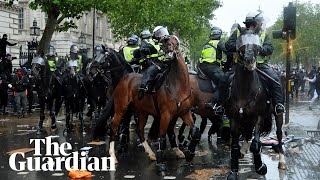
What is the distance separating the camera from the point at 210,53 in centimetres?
1268

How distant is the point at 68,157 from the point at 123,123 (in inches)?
80.2

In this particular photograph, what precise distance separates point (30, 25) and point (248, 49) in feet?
163

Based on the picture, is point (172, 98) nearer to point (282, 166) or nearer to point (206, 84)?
point (206, 84)

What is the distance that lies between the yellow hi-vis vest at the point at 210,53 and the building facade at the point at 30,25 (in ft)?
62.9

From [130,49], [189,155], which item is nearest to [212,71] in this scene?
[189,155]

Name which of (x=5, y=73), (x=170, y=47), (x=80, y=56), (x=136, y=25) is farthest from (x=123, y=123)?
(x=136, y=25)

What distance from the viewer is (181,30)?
52.8 meters

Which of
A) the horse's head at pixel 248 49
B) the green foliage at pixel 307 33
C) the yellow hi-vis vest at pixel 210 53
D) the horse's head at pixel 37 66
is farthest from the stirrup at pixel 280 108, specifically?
the green foliage at pixel 307 33

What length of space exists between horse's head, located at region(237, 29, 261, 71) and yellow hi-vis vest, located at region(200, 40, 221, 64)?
12.9 ft

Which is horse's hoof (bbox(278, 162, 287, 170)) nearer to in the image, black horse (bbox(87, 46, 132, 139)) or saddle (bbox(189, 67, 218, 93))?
saddle (bbox(189, 67, 218, 93))

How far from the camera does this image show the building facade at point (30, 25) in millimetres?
37750

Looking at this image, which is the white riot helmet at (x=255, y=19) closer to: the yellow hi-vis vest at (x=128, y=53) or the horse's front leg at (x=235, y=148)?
the horse's front leg at (x=235, y=148)

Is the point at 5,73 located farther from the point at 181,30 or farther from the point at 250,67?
the point at 181,30

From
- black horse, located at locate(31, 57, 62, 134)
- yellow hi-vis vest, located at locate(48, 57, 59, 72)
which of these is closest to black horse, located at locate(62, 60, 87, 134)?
black horse, located at locate(31, 57, 62, 134)
